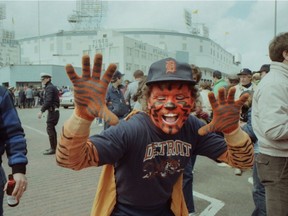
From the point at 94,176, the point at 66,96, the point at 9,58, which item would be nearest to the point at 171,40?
the point at 9,58

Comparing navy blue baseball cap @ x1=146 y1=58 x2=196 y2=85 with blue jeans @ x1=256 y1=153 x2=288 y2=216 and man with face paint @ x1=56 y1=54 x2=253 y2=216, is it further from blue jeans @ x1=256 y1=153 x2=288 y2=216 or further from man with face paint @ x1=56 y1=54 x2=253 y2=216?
blue jeans @ x1=256 y1=153 x2=288 y2=216

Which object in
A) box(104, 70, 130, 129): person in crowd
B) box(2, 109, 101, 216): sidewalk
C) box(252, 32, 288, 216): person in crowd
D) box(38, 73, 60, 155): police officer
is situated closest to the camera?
box(252, 32, 288, 216): person in crowd

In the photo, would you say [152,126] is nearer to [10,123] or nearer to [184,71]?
[184,71]

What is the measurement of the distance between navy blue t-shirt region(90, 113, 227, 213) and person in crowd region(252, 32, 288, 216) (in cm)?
74

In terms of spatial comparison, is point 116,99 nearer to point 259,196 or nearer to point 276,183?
point 259,196

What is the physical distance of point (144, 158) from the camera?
1.77 meters

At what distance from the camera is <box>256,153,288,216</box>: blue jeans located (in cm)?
235

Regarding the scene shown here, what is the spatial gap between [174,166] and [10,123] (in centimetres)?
128

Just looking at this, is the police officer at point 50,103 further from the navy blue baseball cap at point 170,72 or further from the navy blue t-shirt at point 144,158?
the navy blue baseball cap at point 170,72

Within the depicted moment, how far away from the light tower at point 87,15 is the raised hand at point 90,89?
7910cm

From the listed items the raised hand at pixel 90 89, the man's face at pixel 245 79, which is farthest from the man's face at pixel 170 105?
the man's face at pixel 245 79

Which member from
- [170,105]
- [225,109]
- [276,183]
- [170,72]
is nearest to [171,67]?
[170,72]

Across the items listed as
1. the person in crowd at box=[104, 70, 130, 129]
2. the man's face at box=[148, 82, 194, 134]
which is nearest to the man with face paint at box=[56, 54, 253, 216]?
the man's face at box=[148, 82, 194, 134]

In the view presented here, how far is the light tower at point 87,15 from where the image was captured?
255 ft
